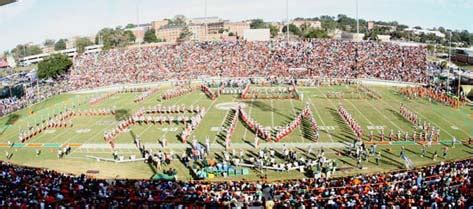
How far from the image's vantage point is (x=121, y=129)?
32.2 m

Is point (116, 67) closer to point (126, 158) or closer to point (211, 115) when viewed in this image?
point (211, 115)

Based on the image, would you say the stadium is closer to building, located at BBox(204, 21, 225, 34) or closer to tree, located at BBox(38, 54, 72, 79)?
tree, located at BBox(38, 54, 72, 79)

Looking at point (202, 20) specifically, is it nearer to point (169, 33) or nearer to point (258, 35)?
point (169, 33)

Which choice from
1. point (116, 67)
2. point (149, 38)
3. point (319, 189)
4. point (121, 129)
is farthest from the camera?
point (149, 38)

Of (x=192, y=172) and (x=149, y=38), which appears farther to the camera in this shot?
(x=149, y=38)

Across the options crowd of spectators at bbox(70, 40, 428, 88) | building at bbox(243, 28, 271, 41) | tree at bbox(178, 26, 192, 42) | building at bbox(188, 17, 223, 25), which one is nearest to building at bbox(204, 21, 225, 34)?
building at bbox(188, 17, 223, 25)

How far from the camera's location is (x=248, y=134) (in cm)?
2975

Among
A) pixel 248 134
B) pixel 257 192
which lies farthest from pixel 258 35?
pixel 257 192

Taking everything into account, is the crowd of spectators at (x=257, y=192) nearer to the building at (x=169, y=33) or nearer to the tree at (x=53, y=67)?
the tree at (x=53, y=67)

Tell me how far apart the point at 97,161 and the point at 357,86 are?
104ft

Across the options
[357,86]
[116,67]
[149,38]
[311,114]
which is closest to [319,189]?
[311,114]

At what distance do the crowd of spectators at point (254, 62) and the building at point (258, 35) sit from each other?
7.10m

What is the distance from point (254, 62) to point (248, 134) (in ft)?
106

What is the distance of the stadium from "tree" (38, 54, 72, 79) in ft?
29.0
